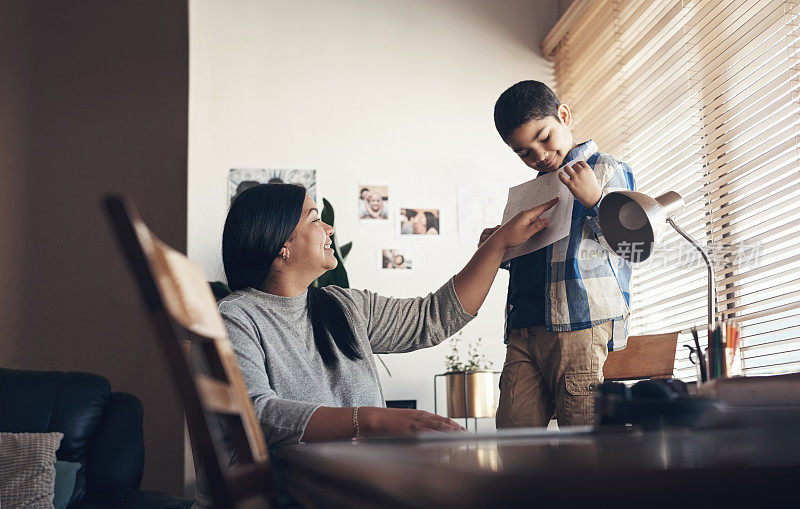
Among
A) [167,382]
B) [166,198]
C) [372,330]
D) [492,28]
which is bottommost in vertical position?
[167,382]

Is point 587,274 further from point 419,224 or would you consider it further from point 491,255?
point 419,224

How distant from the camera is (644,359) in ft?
5.78

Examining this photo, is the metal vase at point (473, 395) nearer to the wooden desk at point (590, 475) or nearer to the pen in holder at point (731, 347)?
the pen in holder at point (731, 347)

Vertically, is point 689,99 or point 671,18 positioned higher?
point 671,18

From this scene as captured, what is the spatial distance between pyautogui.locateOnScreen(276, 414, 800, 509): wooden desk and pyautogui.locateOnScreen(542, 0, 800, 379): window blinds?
71.1 inches

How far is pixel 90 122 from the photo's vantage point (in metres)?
4.28

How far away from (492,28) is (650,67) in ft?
3.46

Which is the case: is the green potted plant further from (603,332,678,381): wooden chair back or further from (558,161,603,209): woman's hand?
(558,161,603,209): woman's hand

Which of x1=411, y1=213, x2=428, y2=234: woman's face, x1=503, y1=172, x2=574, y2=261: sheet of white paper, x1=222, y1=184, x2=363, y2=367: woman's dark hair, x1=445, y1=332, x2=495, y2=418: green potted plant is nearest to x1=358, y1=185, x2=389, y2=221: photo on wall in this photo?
x1=411, y1=213, x2=428, y2=234: woman's face

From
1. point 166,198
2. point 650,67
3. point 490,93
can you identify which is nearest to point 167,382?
point 166,198

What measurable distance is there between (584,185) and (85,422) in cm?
213

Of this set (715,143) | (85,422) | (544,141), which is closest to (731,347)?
(544,141)

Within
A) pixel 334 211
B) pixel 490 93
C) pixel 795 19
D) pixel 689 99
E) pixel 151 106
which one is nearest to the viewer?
pixel 795 19

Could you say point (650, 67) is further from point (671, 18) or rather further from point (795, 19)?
point (795, 19)
